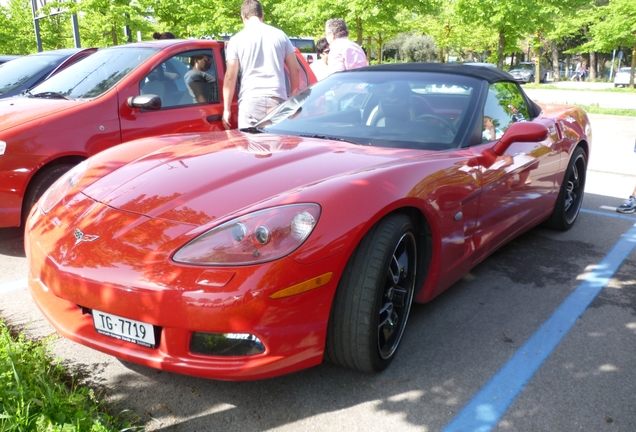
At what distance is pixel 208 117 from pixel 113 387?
3333 millimetres

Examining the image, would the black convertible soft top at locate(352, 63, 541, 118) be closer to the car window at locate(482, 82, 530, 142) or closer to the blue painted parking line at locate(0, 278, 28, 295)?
the car window at locate(482, 82, 530, 142)

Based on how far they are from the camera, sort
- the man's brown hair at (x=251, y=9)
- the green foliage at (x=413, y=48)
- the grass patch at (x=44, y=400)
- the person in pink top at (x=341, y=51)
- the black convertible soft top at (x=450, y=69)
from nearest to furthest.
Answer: the grass patch at (x=44, y=400), the black convertible soft top at (x=450, y=69), the man's brown hair at (x=251, y=9), the person in pink top at (x=341, y=51), the green foliage at (x=413, y=48)

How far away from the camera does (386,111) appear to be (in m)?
3.64

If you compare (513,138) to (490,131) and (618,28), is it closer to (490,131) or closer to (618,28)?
(490,131)

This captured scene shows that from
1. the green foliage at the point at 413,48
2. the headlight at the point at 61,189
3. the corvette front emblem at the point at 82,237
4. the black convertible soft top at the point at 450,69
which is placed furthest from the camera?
the green foliage at the point at 413,48

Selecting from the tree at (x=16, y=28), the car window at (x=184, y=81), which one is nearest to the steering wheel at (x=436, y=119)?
the car window at (x=184, y=81)

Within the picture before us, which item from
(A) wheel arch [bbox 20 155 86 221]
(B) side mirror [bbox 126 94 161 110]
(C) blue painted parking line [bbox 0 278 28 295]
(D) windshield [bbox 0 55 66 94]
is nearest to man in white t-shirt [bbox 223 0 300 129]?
(B) side mirror [bbox 126 94 161 110]

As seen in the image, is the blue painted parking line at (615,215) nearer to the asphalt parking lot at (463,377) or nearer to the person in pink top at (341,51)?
the asphalt parking lot at (463,377)

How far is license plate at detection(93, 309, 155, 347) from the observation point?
7.39 feet

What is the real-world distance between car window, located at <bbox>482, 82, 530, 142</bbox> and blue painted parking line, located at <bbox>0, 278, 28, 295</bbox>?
3.04 m

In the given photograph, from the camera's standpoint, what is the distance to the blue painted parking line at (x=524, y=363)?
96.4 inches

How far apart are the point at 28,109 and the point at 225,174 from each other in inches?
105

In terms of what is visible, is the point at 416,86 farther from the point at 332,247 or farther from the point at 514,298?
the point at 332,247

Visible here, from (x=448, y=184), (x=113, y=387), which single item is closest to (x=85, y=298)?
(x=113, y=387)
